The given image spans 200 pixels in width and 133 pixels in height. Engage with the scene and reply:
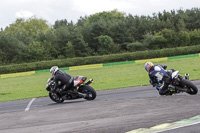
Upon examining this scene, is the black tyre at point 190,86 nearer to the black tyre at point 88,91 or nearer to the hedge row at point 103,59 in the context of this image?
the black tyre at point 88,91

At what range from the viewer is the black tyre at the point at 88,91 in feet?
43.5

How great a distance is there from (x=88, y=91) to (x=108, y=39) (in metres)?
53.6

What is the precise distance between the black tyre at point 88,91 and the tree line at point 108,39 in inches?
2031

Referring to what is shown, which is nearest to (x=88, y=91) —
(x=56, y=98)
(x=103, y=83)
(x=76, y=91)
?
(x=76, y=91)

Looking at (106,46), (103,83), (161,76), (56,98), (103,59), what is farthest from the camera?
(106,46)

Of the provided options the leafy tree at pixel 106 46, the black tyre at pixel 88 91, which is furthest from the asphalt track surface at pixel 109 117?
the leafy tree at pixel 106 46

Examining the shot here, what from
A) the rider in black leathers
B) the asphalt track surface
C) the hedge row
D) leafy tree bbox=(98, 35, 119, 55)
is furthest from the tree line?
the asphalt track surface

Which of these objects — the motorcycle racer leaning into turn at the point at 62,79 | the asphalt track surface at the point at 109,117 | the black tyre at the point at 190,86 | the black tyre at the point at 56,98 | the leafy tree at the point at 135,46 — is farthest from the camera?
the leafy tree at the point at 135,46

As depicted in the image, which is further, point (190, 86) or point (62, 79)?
point (62, 79)

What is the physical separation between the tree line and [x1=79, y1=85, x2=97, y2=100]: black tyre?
51593mm

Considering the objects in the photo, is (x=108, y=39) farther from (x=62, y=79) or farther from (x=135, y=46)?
(x=62, y=79)

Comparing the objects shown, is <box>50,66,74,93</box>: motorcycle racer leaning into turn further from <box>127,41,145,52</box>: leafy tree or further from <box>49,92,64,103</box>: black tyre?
<box>127,41,145,52</box>: leafy tree

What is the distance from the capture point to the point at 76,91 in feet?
44.0

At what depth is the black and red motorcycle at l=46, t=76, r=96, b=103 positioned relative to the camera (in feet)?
43.4
